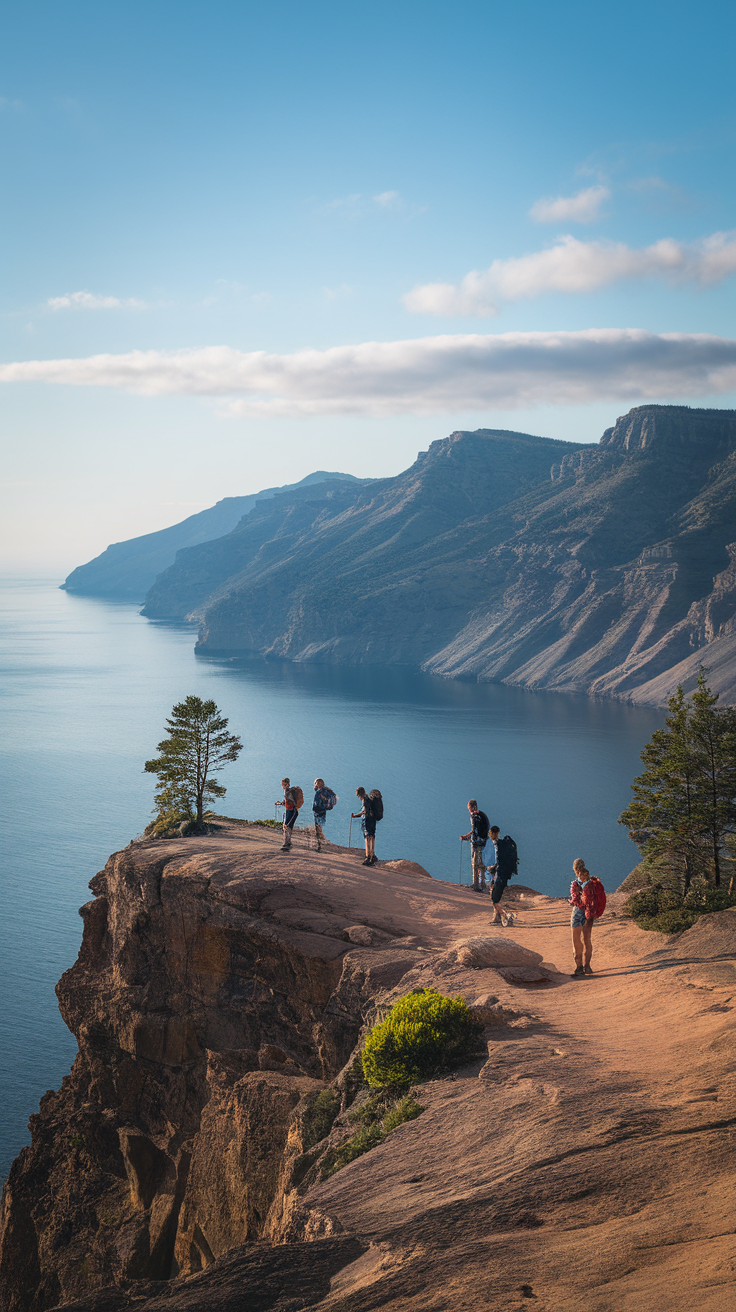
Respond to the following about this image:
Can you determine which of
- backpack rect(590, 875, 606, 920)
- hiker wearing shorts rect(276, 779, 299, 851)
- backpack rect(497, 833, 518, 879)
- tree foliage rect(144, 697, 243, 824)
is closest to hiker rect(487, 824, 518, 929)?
backpack rect(497, 833, 518, 879)

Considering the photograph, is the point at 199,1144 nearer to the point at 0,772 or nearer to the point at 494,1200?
the point at 494,1200

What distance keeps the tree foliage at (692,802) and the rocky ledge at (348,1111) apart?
2214 millimetres

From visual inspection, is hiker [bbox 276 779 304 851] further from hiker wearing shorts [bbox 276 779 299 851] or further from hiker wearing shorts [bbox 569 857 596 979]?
hiker wearing shorts [bbox 569 857 596 979]

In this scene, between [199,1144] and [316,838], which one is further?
[316,838]

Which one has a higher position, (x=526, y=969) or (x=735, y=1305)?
(x=735, y=1305)

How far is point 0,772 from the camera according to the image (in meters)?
89.6

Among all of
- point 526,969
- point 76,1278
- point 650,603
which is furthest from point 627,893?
point 650,603

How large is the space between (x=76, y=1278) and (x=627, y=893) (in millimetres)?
21476

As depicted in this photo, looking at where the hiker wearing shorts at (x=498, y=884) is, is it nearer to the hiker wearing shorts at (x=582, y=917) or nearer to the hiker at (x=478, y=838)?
the hiker at (x=478, y=838)

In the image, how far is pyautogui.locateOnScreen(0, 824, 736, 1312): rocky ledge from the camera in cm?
780

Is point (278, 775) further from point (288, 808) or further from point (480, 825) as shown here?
point (480, 825)

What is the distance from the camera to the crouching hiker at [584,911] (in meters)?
16.1

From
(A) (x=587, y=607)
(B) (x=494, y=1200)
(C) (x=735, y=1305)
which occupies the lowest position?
(B) (x=494, y=1200)

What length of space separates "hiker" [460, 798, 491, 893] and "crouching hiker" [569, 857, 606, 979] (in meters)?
7.17
